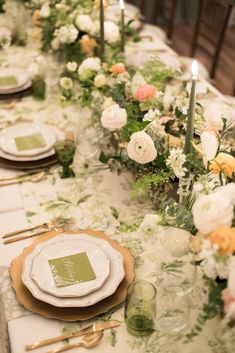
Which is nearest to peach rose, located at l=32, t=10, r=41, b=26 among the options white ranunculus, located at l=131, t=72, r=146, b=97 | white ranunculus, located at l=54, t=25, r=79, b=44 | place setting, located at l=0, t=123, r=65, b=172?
white ranunculus, located at l=54, t=25, r=79, b=44

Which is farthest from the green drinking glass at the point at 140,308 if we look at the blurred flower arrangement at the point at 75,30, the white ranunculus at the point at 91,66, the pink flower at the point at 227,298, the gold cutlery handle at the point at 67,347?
the blurred flower arrangement at the point at 75,30

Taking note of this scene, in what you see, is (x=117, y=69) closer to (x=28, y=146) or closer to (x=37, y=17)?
(x=28, y=146)

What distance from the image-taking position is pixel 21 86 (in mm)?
2256

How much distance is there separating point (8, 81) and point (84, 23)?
0.45 metres

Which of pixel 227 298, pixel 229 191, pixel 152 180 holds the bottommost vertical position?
pixel 152 180

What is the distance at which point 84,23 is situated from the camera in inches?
89.1

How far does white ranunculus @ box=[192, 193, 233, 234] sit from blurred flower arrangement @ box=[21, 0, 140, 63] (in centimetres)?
141

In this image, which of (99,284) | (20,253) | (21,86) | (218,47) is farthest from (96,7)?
(99,284)

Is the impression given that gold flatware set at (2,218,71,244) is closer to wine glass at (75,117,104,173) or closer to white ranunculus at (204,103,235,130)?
wine glass at (75,117,104,173)

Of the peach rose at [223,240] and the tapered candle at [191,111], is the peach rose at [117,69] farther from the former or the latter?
the peach rose at [223,240]

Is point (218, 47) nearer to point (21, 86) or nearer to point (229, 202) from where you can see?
point (21, 86)

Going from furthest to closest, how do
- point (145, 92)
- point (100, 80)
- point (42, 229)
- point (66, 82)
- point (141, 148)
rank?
point (66, 82)
point (100, 80)
point (145, 92)
point (42, 229)
point (141, 148)

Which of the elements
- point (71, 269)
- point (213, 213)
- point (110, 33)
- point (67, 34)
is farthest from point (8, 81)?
point (213, 213)

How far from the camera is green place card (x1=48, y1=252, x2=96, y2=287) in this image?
1.24 metres
